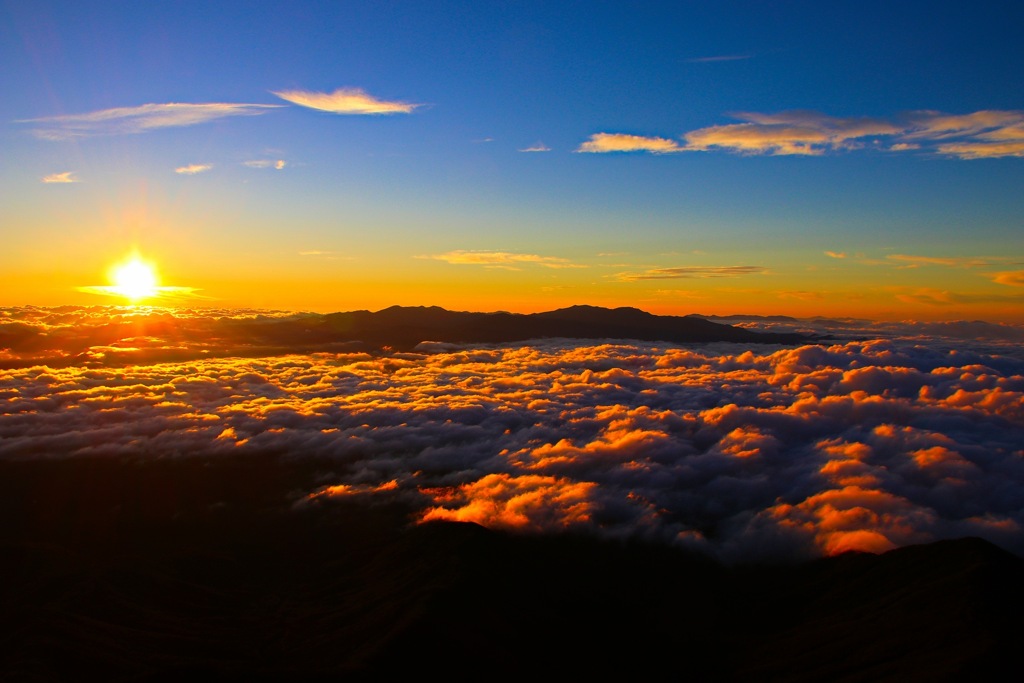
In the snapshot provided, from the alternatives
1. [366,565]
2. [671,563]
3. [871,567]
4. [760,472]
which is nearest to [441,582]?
[366,565]

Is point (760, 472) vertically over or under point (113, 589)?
over

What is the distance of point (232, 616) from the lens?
424ft

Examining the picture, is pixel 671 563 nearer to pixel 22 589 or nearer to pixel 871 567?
pixel 871 567

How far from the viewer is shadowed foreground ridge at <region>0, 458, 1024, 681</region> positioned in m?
97.6

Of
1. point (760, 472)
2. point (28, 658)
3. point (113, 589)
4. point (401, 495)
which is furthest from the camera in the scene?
point (401, 495)

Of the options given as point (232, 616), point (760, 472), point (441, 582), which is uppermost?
point (760, 472)

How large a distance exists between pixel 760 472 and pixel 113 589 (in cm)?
15664

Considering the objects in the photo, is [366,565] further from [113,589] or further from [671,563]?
[671,563]

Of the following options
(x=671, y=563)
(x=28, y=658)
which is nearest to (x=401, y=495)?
(x=671, y=563)

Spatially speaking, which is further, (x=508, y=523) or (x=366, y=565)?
(x=508, y=523)

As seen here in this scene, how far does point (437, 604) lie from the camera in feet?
384

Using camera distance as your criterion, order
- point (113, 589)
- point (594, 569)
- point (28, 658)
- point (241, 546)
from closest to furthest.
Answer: point (28, 658), point (113, 589), point (594, 569), point (241, 546)

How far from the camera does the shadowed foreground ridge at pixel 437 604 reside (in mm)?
97625

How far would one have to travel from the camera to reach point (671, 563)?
153m
